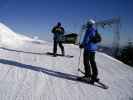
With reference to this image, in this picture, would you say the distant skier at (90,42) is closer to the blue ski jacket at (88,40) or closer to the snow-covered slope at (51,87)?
the blue ski jacket at (88,40)

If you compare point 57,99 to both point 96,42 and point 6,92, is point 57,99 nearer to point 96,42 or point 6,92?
point 6,92

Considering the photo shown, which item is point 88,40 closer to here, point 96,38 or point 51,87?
point 96,38

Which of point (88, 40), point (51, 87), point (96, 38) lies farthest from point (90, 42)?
point (51, 87)

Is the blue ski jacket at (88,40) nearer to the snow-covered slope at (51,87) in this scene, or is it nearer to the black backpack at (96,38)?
the black backpack at (96,38)

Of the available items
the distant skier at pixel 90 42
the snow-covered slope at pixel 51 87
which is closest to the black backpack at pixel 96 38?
the distant skier at pixel 90 42

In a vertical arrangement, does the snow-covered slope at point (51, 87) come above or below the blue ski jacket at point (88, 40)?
below

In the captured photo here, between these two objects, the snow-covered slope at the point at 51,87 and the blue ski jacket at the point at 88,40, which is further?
the blue ski jacket at the point at 88,40

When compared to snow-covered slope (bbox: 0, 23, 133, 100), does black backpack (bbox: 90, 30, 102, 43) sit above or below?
above

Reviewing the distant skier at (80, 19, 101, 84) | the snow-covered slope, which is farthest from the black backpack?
the snow-covered slope

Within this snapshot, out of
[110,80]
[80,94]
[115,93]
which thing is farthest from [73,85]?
[110,80]

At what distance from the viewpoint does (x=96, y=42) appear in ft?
26.6

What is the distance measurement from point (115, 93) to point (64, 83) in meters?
1.78

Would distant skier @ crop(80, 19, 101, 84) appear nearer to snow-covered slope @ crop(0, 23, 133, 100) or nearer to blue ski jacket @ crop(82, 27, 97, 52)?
blue ski jacket @ crop(82, 27, 97, 52)

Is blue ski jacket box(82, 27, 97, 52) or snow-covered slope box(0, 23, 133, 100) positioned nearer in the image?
snow-covered slope box(0, 23, 133, 100)
